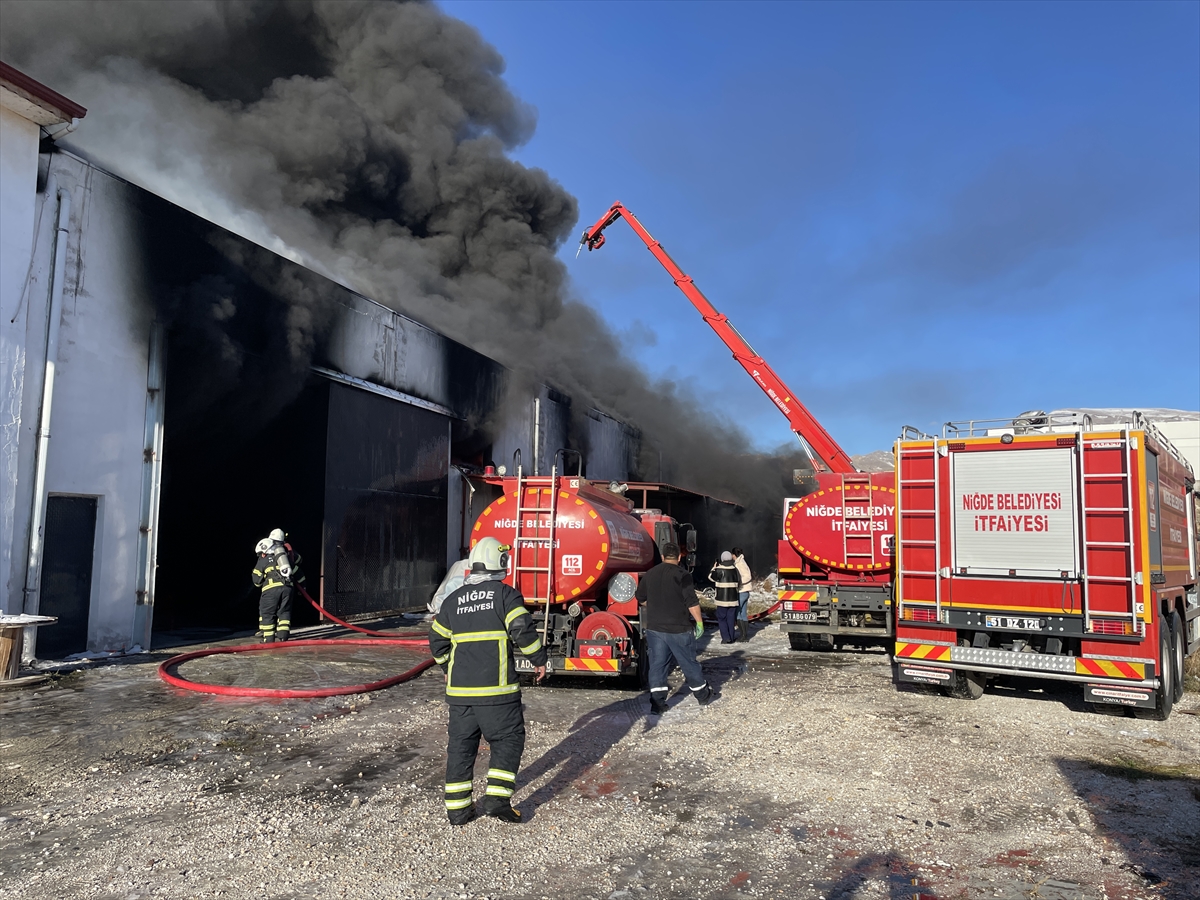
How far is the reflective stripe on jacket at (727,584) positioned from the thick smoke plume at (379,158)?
9.93 metres

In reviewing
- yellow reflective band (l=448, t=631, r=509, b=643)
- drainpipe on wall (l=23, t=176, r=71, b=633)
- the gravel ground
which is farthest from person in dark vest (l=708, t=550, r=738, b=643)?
drainpipe on wall (l=23, t=176, r=71, b=633)

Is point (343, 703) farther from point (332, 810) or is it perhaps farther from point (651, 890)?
point (651, 890)

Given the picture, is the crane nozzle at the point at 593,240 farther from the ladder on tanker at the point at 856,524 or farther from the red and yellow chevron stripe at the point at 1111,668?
the red and yellow chevron stripe at the point at 1111,668

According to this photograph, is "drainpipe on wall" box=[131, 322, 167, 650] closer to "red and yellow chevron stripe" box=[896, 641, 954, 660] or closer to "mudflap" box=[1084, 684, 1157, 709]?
"red and yellow chevron stripe" box=[896, 641, 954, 660]

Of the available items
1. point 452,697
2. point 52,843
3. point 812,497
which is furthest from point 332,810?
point 812,497

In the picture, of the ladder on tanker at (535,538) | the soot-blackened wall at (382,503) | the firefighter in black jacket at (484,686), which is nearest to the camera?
the firefighter in black jacket at (484,686)

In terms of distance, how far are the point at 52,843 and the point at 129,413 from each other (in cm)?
711

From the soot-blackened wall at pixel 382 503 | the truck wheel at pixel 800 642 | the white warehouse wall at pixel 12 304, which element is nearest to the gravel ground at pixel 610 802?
the white warehouse wall at pixel 12 304

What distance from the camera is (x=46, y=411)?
8719 mm

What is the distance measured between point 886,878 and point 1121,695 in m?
4.47

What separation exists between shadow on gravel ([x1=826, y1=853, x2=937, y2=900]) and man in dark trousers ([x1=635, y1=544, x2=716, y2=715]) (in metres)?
3.24

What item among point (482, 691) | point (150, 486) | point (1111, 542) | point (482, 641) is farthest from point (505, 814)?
point (150, 486)

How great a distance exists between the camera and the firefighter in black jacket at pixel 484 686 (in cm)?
417

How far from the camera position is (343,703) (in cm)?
714
